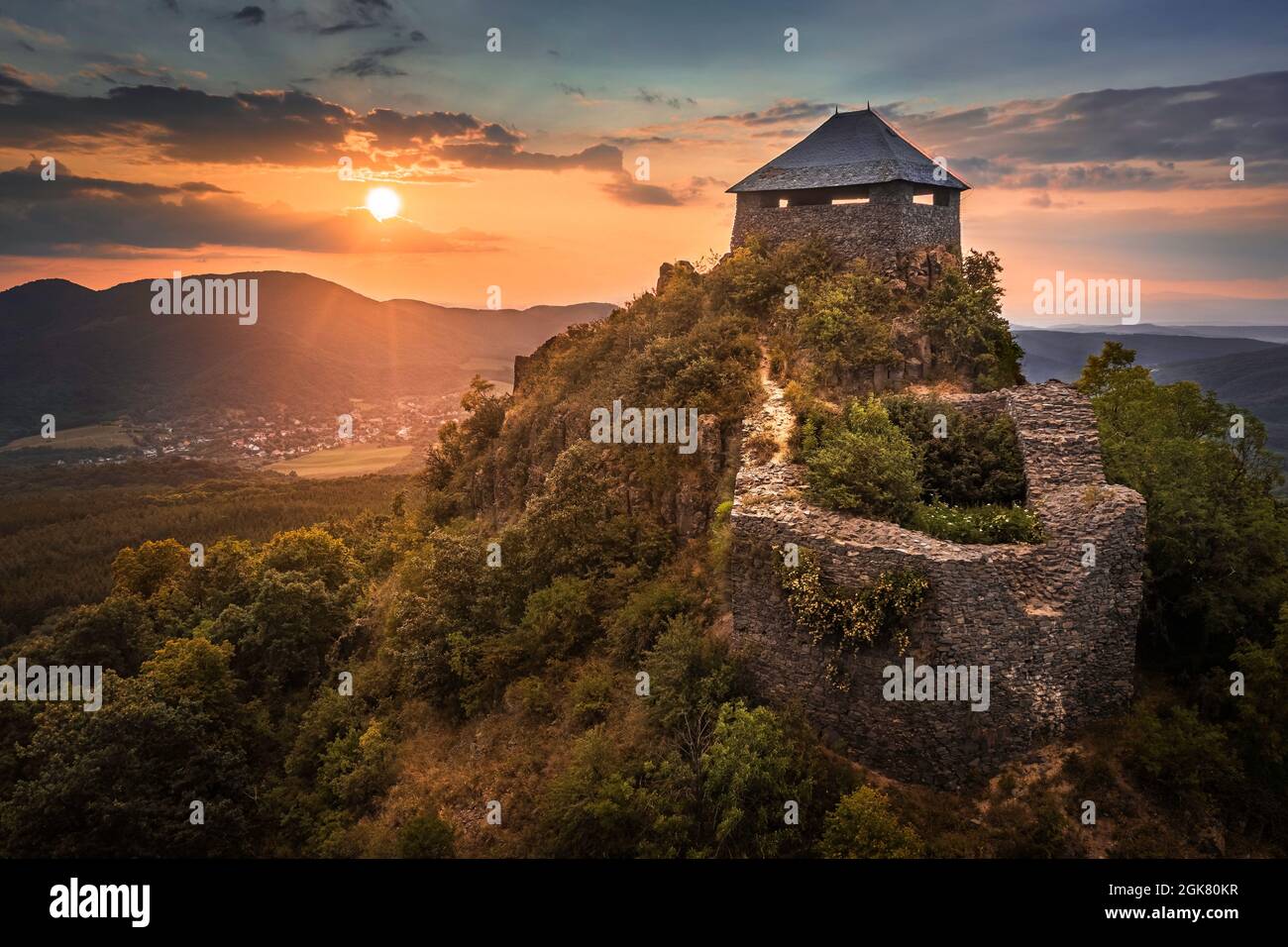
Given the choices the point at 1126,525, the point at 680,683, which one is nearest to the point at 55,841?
the point at 680,683

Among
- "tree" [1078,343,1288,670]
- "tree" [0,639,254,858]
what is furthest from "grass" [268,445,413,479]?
"tree" [1078,343,1288,670]

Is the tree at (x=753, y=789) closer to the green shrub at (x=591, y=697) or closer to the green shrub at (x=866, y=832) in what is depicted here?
the green shrub at (x=866, y=832)

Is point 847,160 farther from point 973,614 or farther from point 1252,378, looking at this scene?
point 1252,378

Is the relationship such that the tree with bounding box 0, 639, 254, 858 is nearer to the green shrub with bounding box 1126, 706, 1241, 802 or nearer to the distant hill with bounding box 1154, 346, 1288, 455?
the green shrub with bounding box 1126, 706, 1241, 802

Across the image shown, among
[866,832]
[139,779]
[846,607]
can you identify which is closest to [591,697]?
[846,607]

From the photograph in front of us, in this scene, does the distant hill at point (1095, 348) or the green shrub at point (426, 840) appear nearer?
the green shrub at point (426, 840)

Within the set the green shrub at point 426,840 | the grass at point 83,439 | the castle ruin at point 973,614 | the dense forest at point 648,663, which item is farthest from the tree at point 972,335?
the grass at point 83,439
